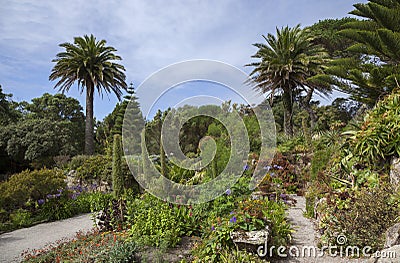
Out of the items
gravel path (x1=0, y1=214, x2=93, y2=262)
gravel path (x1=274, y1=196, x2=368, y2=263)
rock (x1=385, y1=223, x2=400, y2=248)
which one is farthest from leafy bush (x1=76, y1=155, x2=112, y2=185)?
rock (x1=385, y1=223, x2=400, y2=248)

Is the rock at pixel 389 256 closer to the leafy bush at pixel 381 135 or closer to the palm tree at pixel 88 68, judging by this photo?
the leafy bush at pixel 381 135

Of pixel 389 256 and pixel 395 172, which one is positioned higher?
pixel 395 172

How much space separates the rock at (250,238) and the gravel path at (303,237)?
1.14 feet

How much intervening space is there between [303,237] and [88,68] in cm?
1580

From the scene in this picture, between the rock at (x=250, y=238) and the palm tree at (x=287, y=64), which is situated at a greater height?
the palm tree at (x=287, y=64)

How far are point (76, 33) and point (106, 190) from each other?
11206 millimetres

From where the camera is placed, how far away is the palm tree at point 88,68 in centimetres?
1684

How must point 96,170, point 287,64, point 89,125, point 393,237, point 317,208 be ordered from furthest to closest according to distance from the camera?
point 89,125 → point 287,64 → point 96,170 → point 317,208 → point 393,237

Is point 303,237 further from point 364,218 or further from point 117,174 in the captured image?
point 117,174

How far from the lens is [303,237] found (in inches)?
153

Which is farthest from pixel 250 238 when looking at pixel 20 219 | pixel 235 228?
pixel 20 219

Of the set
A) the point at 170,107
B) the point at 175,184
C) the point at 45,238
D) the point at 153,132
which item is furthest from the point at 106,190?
the point at 170,107

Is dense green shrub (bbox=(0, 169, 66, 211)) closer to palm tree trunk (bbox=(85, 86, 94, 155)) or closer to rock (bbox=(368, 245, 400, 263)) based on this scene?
rock (bbox=(368, 245, 400, 263))

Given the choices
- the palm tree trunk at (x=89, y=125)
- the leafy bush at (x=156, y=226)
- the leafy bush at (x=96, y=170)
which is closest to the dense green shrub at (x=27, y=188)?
the leafy bush at (x=96, y=170)
